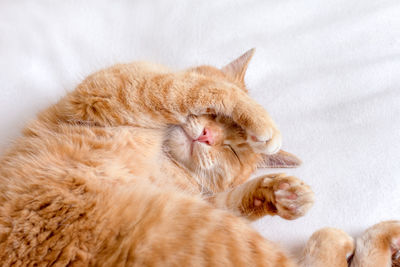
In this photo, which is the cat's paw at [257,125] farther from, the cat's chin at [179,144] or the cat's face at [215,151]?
the cat's chin at [179,144]

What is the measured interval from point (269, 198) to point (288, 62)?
86 cm

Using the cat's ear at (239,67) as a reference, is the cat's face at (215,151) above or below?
below

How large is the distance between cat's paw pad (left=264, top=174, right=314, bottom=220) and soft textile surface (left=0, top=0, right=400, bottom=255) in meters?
0.24

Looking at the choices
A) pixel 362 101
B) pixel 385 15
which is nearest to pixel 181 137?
pixel 362 101

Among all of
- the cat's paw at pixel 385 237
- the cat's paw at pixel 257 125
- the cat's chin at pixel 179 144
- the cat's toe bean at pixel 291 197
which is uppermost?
the cat's paw at pixel 257 125

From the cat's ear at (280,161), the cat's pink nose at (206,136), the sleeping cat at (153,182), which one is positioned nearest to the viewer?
the sleeping cat at (153,182)

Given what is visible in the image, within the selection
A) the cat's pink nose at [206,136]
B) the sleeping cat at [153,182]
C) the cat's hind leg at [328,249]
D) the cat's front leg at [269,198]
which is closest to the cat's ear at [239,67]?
the sleeping cat at [153,182]

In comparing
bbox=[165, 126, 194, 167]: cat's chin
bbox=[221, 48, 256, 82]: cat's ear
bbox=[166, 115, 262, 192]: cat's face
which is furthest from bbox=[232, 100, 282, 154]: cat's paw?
bbox=[221, 48, 256, 82]: cat's ear

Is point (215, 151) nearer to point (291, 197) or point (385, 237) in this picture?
point (291, 197)

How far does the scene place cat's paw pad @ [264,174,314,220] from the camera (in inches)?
51.0

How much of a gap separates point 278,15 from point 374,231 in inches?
47.7

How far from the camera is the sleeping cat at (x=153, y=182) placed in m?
1.03

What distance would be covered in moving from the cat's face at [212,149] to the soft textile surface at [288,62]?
0.28 metres

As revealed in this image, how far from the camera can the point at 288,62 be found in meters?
1.93
